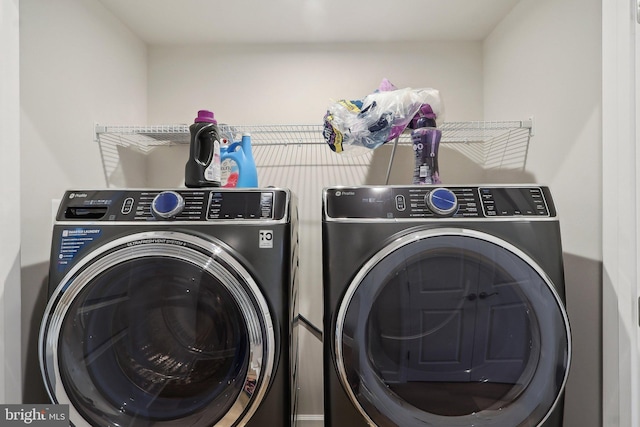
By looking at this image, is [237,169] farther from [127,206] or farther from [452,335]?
[452,335]

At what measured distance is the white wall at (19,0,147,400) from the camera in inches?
48.5

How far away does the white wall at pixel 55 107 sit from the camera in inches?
48.5

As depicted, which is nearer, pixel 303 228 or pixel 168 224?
pixel 168 224

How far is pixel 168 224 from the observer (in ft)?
3.70

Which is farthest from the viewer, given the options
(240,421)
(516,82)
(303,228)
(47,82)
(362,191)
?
(303,228)

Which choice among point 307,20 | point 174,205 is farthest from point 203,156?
point 307,20

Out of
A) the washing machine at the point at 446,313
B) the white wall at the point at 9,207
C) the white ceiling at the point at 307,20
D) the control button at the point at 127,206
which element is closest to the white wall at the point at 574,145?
the washing machine at the point at 446,313

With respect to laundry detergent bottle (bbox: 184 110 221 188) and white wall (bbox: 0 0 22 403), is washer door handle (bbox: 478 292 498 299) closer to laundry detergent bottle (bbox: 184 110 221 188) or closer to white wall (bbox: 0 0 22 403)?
laundry detergent bottle (bbox: 184 110 221 188)

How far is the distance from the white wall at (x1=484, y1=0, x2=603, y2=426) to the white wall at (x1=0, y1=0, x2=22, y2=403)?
1.91m

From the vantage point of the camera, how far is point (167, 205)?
1.14 metres

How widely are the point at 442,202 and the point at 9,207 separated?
54.7 inches

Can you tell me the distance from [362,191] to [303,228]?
0.84m

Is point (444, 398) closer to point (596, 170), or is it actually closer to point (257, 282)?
point (257, 282)

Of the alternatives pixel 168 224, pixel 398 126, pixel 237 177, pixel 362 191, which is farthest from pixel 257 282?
pixel 398 126
